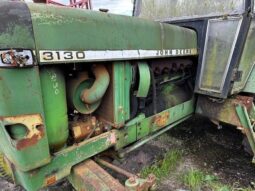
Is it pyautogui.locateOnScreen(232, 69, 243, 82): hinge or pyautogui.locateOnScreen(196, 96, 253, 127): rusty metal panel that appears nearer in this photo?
pyautogui.locateOnScreen(232, 69, 243, 82): hinge

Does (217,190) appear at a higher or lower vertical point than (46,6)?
lower

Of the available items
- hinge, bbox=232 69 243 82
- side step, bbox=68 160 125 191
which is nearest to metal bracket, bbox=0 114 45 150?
side step, bbox=68 160 125 191

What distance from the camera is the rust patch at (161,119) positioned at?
227 cm

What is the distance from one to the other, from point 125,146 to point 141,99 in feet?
1.40

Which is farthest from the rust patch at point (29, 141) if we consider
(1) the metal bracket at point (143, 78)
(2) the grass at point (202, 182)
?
(2) the grass at point (202, 182)

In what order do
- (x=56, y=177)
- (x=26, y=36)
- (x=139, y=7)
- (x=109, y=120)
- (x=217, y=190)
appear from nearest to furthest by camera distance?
(x=26, y=36)
(x=56, y=177)
(x=109, y=120)
(x=217, y=190)
(x=139, y=7)

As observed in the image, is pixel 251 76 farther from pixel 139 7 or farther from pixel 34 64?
pixel 34 64

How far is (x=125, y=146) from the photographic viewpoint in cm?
210

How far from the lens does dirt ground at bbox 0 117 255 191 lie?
2482 mm

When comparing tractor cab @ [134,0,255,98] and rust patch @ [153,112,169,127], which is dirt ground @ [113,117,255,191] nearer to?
rust patch @ [153,112,169,127]

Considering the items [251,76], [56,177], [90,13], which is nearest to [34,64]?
[90,13]

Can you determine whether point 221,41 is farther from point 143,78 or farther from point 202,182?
point 202,182

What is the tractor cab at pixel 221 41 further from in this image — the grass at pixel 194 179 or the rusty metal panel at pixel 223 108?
the grass at pixel 194 179

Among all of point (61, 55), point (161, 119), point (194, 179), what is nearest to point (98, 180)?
point (61, 55)
